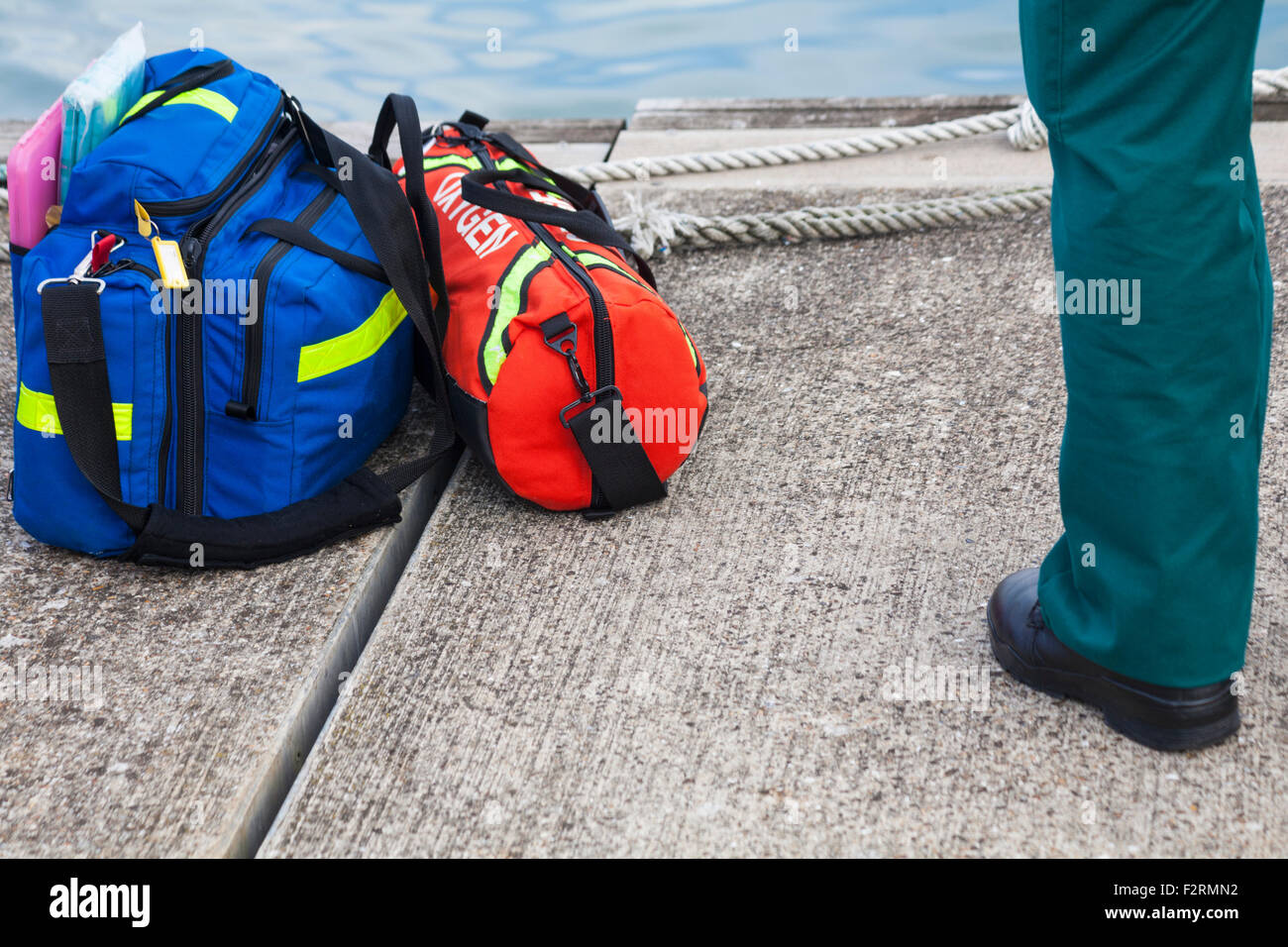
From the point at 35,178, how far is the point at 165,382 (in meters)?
0.39

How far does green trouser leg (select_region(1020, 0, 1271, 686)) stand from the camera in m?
0.96

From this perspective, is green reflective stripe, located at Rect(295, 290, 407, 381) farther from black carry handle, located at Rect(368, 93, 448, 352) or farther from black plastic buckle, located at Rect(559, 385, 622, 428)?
black plastic buckle, located at Rect(559, 385, 622, 428)

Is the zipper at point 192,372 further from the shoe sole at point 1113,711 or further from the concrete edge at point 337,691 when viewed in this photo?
the shoe sole at point 1113,711

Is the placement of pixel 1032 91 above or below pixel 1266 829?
above

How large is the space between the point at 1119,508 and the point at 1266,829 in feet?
1.21

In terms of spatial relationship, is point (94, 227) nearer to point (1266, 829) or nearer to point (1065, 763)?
point (1065, 763)

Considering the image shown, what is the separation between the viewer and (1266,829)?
1086 mm

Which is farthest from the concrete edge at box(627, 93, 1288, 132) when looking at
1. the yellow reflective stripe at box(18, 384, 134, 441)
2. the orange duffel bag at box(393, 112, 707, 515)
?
the yellow reflective stripe at box(18, 384, 134, 441)

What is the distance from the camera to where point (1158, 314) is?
101 centimetres

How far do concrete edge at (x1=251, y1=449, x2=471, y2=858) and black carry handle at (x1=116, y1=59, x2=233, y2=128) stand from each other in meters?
0.73

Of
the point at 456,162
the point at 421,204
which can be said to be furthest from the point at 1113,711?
the point at 456,162

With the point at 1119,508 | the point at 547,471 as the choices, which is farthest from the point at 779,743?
the point at 547,471

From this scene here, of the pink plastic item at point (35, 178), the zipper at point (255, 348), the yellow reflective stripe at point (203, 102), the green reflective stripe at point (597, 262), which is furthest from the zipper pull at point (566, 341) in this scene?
the pink plastic item at point (35, 178)
